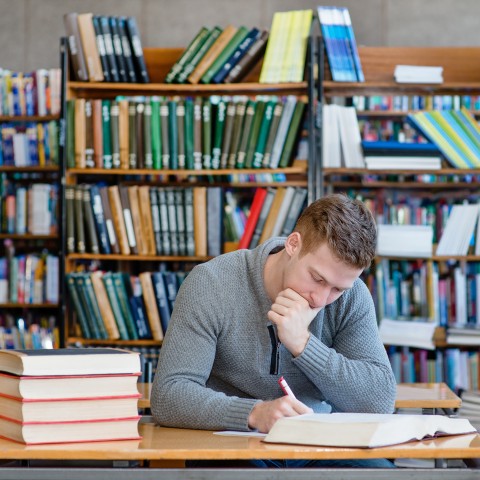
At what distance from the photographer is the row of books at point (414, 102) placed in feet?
16.4

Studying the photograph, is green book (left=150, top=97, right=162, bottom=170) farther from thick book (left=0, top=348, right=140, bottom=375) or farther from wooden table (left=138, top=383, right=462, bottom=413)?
thick book (left=0, top=348, right=140, bottom=375)

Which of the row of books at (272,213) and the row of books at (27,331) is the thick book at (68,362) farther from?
the row of books at (27,331)

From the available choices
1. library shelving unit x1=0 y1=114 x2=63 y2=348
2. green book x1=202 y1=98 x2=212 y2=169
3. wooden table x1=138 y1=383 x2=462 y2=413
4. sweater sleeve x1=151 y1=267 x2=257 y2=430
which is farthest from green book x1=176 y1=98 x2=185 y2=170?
sweater sleeve x1=151 y1=267 x2=257 y2=430

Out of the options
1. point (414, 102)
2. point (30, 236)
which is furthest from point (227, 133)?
point (30, 236)

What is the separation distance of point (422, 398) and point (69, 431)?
1.35 m

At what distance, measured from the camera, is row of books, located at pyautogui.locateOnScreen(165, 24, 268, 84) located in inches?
185

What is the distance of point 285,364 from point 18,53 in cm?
542

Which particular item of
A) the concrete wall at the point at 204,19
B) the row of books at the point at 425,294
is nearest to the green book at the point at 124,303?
the row of books at the point at 425,294

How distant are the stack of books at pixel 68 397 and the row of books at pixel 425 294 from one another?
325cm

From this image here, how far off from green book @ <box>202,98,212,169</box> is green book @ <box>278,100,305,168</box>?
14.3 inches

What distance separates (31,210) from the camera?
19.4 ft

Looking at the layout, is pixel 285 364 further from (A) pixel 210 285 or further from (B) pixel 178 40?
(B) pixel 178 40

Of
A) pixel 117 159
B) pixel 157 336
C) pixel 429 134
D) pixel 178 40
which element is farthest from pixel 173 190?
pixel 178 40

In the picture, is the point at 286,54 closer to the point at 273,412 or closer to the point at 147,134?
the point at 147,134
